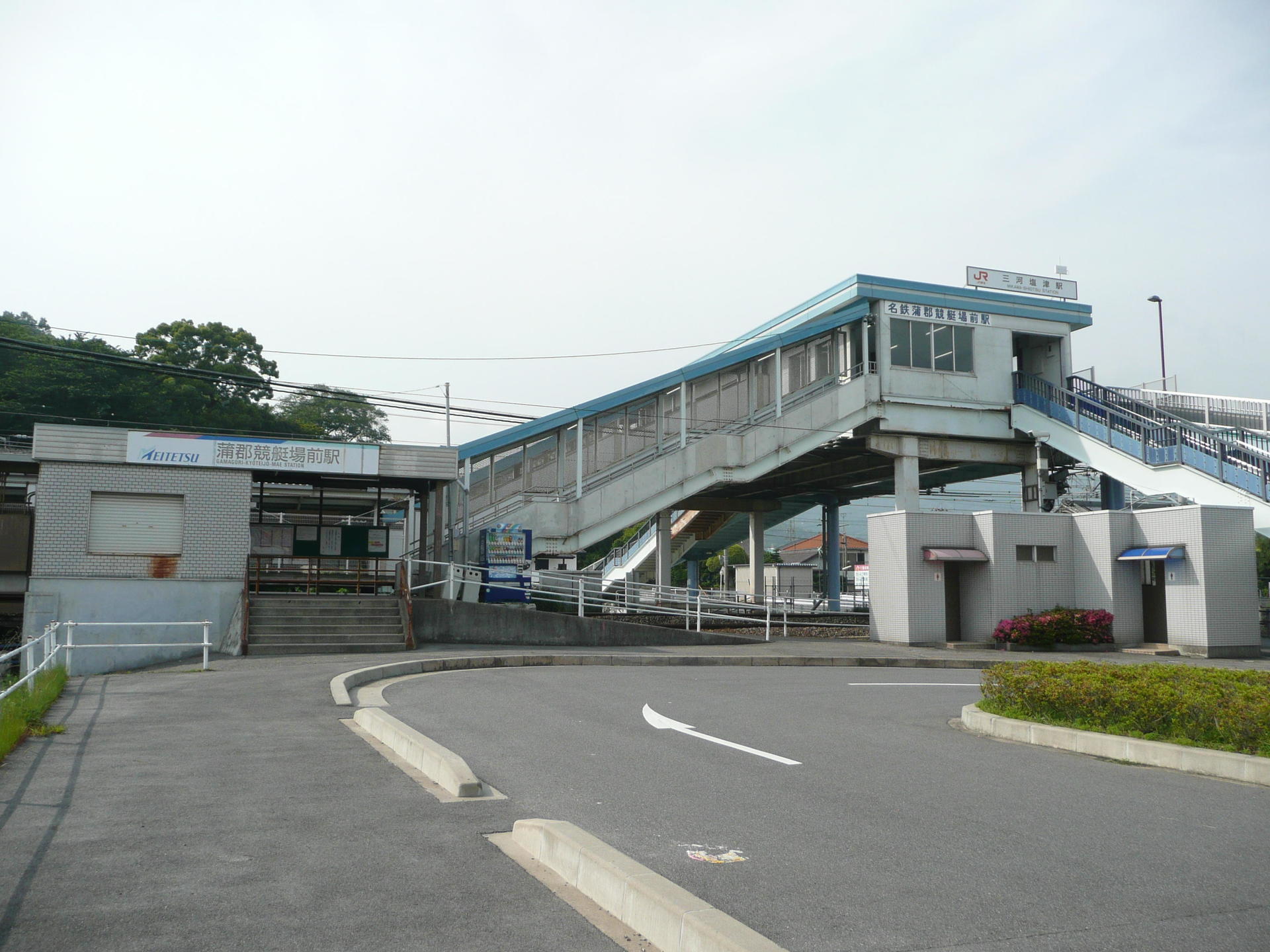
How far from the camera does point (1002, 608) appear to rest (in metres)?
26.0

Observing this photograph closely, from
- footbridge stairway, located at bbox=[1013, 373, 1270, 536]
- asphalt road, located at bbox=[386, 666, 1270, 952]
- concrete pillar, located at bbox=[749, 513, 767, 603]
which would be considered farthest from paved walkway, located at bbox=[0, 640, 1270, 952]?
concrete pillar, located at bbox=[749, 513, 767, 603]

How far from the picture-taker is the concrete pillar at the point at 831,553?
4541cm

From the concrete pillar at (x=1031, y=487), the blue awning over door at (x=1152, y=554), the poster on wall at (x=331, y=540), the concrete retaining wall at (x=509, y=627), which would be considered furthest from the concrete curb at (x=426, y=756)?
the concrete pillar at (x=1031, y=487)

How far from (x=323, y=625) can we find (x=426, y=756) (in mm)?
15067

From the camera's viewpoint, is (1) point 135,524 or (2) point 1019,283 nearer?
(1) point 135,524

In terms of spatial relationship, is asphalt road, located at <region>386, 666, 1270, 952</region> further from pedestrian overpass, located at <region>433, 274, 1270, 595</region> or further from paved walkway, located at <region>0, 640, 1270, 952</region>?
pedestrian overpass, located at <region>433, 274, 1270, 595</region>

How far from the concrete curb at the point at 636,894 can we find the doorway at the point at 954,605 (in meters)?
23.2

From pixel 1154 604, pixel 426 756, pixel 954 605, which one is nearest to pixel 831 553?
pixel 954 605

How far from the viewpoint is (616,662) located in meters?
20.4

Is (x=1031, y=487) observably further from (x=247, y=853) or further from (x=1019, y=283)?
(x=247, y=853)

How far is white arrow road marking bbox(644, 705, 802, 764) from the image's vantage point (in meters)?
9.08

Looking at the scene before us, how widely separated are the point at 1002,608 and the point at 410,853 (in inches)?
903

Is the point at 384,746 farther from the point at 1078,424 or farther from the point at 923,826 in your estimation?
the point at 1078,424

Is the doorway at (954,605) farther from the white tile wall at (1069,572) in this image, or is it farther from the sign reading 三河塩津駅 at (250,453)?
the sign reading 三河塩津駅 at (250,453)
